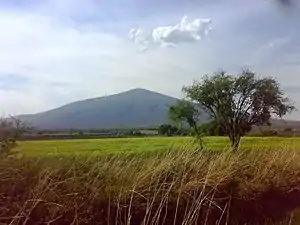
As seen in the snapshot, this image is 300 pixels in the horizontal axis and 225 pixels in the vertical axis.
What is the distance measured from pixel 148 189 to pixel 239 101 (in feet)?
98.2

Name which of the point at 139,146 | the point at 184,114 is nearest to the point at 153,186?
the point at 139,146

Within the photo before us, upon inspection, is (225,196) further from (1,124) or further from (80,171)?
(1,124)

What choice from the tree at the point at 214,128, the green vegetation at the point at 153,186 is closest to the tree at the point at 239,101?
the tree at the point at 214,128

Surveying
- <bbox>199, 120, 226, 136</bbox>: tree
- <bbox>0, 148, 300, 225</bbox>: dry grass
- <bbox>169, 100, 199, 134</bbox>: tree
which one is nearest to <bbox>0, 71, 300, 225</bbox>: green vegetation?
<bbox>0, 148, 300, 225</bbox>: dry grass

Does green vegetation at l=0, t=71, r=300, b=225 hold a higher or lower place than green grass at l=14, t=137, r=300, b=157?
lower

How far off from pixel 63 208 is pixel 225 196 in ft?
13.2

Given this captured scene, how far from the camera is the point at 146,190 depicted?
30.6 ft

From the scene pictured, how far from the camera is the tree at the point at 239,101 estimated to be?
1486 inches

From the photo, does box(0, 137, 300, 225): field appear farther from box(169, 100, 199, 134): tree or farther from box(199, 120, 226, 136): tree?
box(199, 120, 226, 136): tree

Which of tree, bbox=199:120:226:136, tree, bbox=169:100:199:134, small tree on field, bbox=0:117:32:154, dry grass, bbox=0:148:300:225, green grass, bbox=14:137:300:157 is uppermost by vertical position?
tree, bbox=169:100:199:134

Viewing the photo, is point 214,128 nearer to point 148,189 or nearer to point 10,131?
point 10,131

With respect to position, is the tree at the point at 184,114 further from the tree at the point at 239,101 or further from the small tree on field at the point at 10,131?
the small tree on field at the point at 10,131

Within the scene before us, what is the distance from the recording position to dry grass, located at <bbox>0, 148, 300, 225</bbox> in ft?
Result: 26.7

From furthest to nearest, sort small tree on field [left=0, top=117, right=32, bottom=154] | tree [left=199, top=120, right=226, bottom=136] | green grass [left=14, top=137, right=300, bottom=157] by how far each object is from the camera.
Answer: tree [left=199, top=120, right=226, bottom=136] < green grass [left=14, top=137, right=300, bottom=157] < small tree on field [left=0, top=117, right=32, bottom=154]
